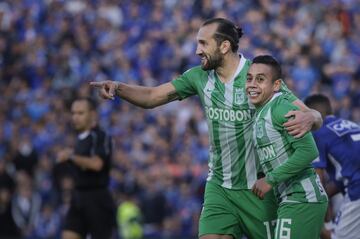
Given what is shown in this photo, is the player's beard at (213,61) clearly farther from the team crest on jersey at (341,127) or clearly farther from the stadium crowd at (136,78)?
the stadium crowd at (136,78)

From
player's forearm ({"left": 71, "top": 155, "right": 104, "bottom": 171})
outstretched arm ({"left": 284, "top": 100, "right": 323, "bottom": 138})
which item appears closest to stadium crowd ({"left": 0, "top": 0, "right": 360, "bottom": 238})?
player's forearm ({"left": 71, "top": 155, "right": 104, "bottom": 171})

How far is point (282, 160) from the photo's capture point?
25.6ft

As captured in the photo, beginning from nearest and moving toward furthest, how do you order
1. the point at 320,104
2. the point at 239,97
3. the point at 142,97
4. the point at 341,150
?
1. the point at 239,97
2. the point at 142,97
3. the point at 341,150
4. the point at 320,104

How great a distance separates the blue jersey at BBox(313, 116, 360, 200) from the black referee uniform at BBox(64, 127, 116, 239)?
3.01 metres

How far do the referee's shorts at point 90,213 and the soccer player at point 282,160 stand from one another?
4040 millimetres

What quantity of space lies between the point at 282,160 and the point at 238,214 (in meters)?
0.81

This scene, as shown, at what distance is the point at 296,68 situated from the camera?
1795 cm

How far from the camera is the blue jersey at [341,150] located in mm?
9570

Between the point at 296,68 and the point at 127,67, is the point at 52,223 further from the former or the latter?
the point at 296,68

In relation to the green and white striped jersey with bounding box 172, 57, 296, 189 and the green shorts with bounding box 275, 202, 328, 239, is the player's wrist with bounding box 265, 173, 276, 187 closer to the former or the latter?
the green shorts with bounding box 275, 202, 328, 239

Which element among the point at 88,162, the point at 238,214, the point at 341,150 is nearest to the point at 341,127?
the point at 341,150

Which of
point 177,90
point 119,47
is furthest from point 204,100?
point 119,47

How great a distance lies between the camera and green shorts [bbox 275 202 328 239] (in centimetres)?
773

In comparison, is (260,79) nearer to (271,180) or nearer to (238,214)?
(271,180)
